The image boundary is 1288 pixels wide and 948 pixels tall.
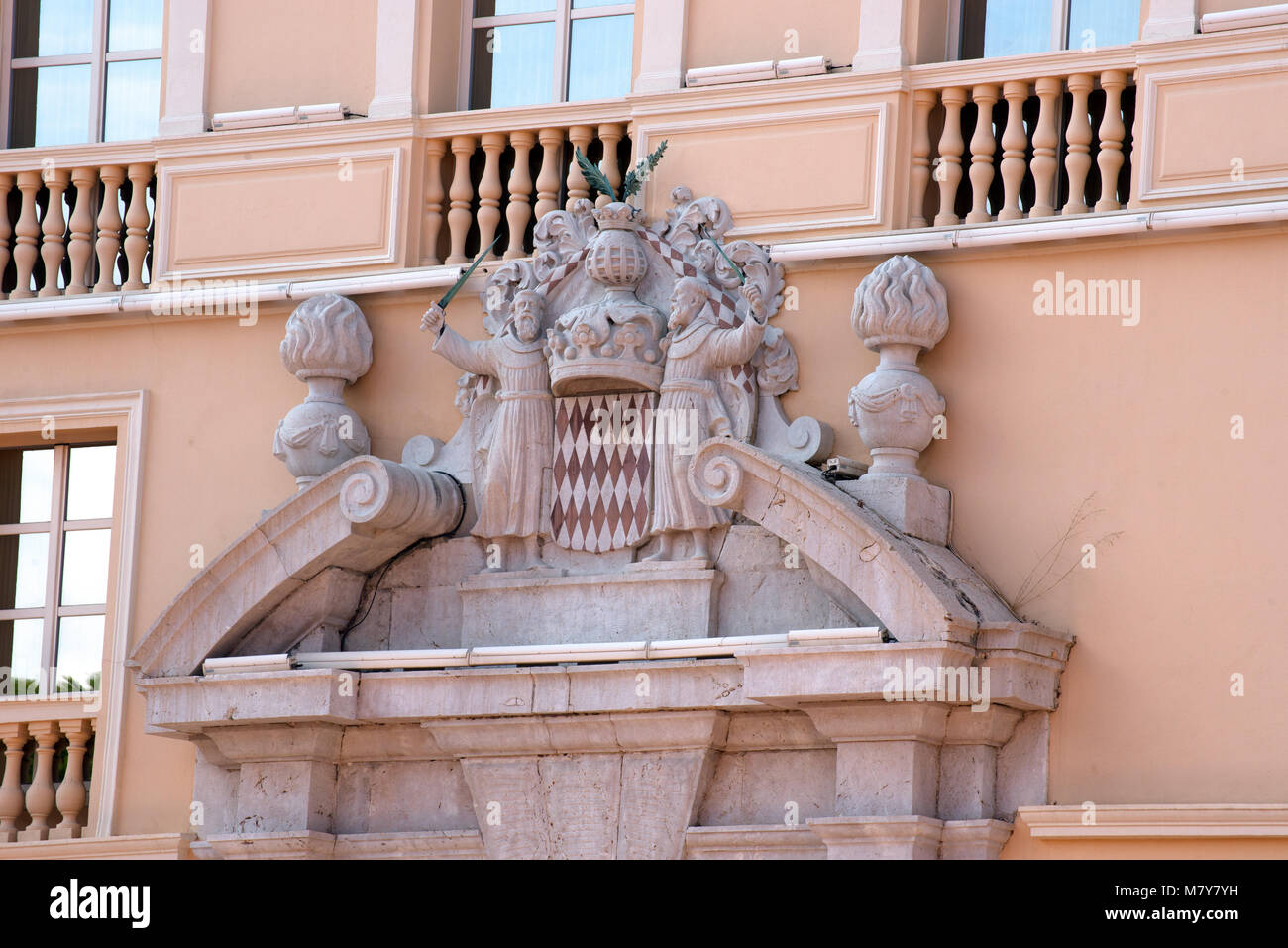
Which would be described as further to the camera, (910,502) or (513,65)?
(513,65)

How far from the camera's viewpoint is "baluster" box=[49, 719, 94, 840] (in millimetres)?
11445

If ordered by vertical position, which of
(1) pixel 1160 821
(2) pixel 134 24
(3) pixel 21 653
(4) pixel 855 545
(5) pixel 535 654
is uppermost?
(2) pixel 134 24

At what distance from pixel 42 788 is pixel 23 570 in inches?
41.3

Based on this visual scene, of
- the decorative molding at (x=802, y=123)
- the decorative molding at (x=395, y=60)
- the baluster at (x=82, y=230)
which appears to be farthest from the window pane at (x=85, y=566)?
the decorative molding at (x=802, y=123)

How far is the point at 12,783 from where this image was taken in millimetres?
11570

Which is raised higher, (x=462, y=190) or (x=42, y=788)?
(x=462, y=190)

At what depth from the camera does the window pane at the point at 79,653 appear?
11.7m

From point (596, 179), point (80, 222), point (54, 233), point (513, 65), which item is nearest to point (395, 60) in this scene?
point (513, 65)

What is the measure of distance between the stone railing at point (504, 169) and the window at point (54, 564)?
191 cm

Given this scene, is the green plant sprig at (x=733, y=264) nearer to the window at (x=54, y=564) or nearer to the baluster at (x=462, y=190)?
the baluster at (x=462, y=190)

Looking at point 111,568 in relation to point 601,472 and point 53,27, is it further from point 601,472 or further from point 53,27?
point 53,27

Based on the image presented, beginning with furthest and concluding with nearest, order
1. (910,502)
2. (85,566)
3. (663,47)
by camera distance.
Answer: (85,566)
(663,47)
(910,502)
